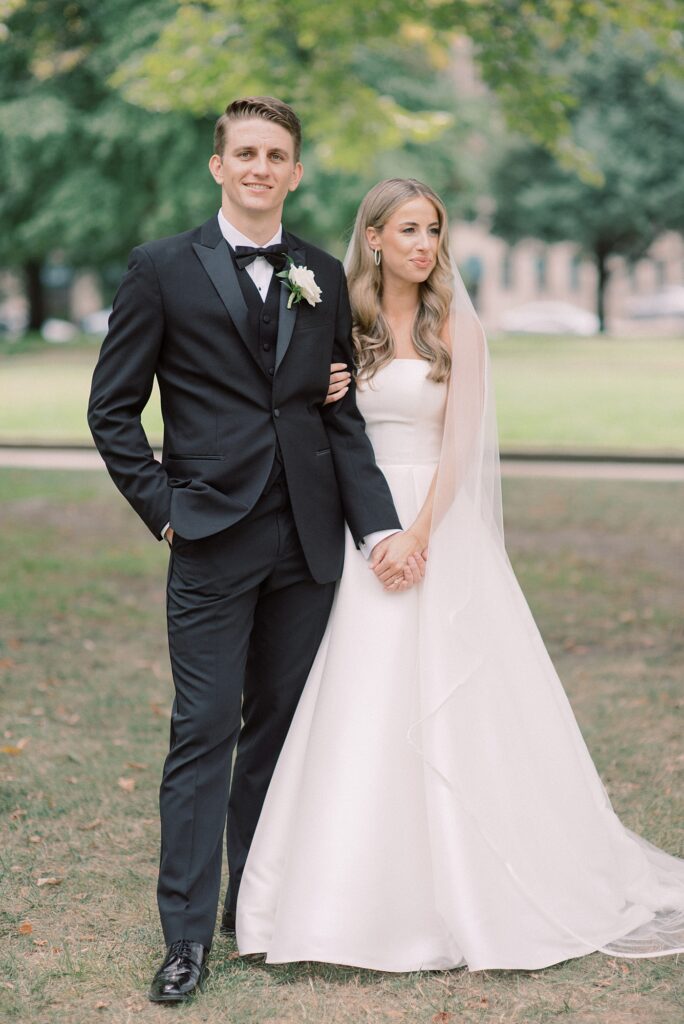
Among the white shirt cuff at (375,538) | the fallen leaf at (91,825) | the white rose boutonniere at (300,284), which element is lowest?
the fallen leaf at (91,825)

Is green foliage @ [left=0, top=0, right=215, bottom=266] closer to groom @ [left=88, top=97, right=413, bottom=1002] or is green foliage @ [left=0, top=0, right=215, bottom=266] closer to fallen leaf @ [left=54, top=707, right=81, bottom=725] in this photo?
fallen leaf @ [left=54, top=707, right=81, bottom=725]

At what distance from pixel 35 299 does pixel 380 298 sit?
123 feet

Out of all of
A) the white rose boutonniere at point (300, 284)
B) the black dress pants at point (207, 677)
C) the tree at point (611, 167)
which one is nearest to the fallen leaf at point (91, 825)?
the black dress pants at point (207, 677)

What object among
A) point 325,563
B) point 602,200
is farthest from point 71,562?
point 602,200

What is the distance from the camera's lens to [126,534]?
451 inches

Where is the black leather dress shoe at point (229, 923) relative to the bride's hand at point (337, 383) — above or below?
below

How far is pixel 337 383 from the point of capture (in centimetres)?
378

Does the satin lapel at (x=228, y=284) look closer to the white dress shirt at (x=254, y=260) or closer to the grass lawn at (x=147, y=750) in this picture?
the white dress shirt at (x=254, y=260)

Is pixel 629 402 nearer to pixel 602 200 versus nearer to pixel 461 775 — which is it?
pixel 461 775

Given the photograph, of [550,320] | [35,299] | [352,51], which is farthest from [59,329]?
[352,51]

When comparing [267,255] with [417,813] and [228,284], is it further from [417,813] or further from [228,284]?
[417,813]

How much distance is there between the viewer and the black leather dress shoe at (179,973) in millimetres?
3533

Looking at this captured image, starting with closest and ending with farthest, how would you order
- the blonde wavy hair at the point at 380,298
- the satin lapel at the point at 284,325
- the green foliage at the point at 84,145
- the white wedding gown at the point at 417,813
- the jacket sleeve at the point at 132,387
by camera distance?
the jacket sleeve at the point at 132,387 → the satin lapel at the point at 284,325 → the white wedding gown at the point at 417,813 → the blonde wavy hair at the point at 380,298 → the green foliage at the point at 84,145

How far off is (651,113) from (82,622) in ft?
120
